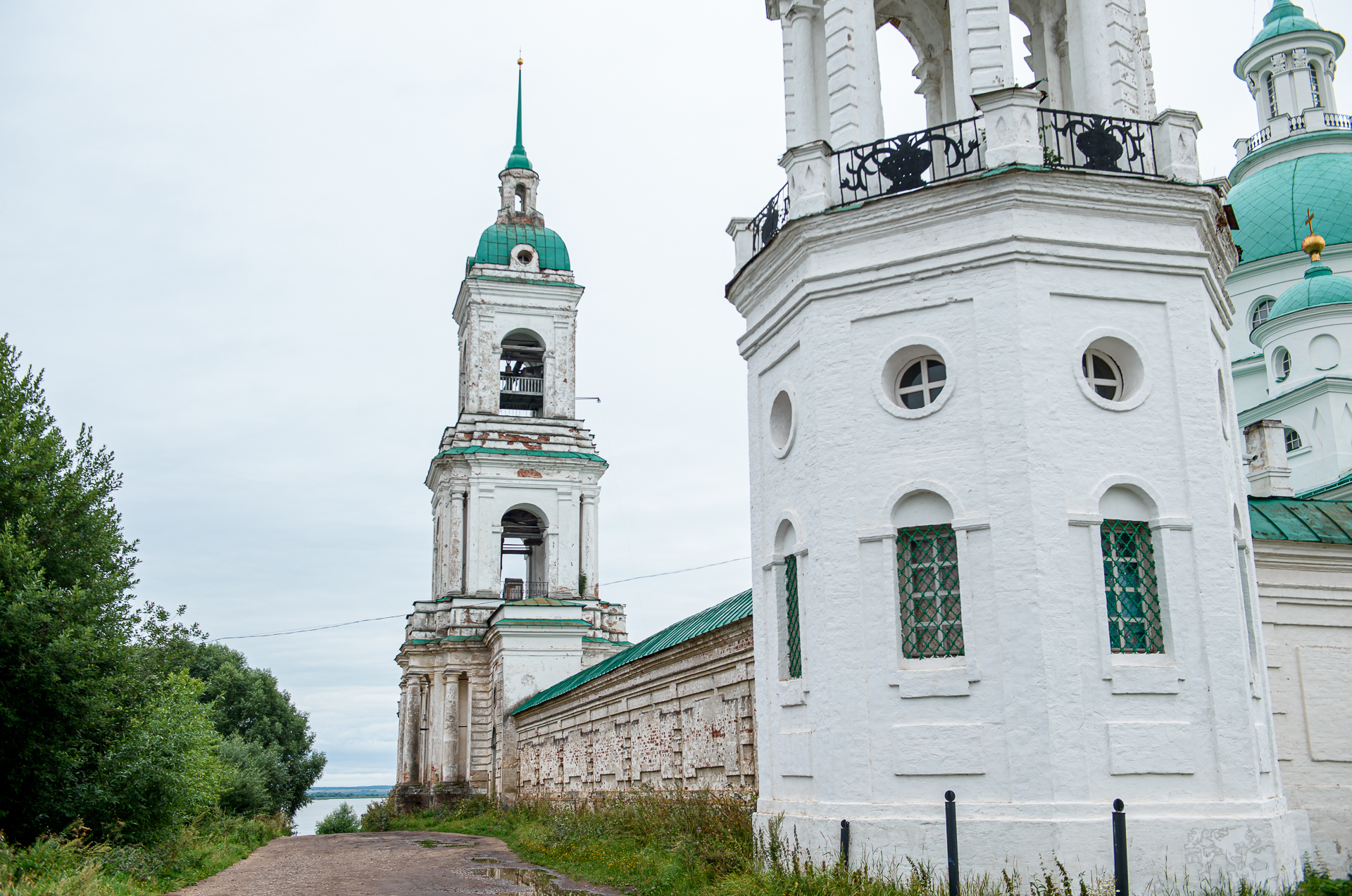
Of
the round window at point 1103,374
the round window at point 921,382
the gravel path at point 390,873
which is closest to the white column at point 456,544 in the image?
the gravel path at point 390,873

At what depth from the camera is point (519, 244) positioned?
1624 inches

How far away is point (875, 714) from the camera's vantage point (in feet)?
31.7

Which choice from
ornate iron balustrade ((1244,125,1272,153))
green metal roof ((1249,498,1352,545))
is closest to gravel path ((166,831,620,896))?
green metal roof ((1249,498,1352,545))

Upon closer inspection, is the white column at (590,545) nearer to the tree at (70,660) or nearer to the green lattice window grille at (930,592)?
the tree at (70,660)

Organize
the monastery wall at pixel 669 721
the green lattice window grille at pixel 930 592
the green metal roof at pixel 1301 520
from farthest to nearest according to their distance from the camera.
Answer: the monastery wall at pixel 669 721
the green metal roof at pixel 1301 520
the green lattice window grille at pixel 930 592

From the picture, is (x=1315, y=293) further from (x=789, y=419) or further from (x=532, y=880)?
(x=532, y=880)

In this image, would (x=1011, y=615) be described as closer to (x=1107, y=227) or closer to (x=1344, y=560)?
(x=1107, y=227)

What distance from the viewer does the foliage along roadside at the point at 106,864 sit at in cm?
1212

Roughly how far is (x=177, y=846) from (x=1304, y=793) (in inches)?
666

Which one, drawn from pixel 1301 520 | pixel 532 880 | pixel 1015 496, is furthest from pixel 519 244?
pixel 1015 496

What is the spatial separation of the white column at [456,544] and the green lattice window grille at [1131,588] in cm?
3011

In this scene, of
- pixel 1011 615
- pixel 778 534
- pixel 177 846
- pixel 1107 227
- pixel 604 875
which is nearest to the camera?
pixel 1011 615

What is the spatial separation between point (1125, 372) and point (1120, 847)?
13.6 ft

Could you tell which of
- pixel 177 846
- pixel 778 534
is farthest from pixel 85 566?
pixel 778 534
